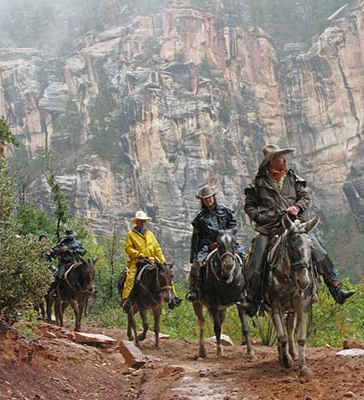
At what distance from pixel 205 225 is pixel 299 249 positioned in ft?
12.3

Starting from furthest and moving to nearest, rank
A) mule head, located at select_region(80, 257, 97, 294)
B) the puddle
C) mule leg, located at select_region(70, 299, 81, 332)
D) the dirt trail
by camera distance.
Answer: mule leg, located at select_region(70, 299, 81, 332) < mule head, located at select_region(80, 257, 97, 294) < the puddle < the dirt trail

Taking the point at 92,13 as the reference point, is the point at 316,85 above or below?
below

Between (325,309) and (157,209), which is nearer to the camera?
(325,309)

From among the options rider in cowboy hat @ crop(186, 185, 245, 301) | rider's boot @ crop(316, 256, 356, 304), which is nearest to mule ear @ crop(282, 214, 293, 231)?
rider's boot @ crop(316, 256, 356, 304)

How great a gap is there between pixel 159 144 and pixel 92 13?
39.6 metres

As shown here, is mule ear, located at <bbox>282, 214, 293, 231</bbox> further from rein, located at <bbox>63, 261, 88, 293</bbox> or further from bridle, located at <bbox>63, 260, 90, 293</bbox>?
rein, located at <bbox>63, 261, 88, 293</bbox>

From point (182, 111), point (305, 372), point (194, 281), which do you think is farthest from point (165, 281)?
point (182, 111)

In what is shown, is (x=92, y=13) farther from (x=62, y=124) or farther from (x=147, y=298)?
(x=147, y=298)

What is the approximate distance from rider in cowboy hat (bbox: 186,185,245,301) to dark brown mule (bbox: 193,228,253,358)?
167 mm

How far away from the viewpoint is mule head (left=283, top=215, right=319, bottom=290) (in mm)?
7133

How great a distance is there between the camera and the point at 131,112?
8362 cm

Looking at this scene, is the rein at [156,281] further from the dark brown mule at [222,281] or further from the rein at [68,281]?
the rein at [68,281]

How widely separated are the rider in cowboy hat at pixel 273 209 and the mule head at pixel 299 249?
655mm

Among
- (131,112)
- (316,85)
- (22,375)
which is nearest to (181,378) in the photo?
(22,375)
